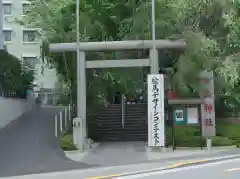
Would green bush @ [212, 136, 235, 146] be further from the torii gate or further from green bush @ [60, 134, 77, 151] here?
green bush @ [60, 134, 77, 151]

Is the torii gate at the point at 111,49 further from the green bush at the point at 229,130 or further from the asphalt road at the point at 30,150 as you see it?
the green bush at the point at 229,130

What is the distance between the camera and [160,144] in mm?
19266

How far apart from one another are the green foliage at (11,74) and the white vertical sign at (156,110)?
14.1 metres

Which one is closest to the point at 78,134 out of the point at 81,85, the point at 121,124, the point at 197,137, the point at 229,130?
the point at 81,85

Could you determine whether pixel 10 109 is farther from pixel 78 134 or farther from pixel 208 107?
pixel 208 107

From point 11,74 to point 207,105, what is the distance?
16259 millimetres

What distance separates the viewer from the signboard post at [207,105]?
20734 millimetres

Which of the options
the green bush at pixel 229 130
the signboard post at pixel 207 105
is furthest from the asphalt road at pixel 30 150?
the green bush at pixel 229 130

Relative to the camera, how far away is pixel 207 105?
21.0m

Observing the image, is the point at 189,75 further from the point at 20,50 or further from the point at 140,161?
the point at 20,50

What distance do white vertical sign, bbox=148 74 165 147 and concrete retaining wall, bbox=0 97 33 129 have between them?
10.8 metres

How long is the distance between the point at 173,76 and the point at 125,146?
4092 millimetres

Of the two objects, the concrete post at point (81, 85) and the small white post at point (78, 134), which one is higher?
the concrete post at point (81, 85)

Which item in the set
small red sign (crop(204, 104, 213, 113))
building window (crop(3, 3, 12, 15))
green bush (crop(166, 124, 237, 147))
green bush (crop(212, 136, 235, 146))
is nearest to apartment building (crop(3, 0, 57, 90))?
building window (crop(3, 3, 12, 15))
